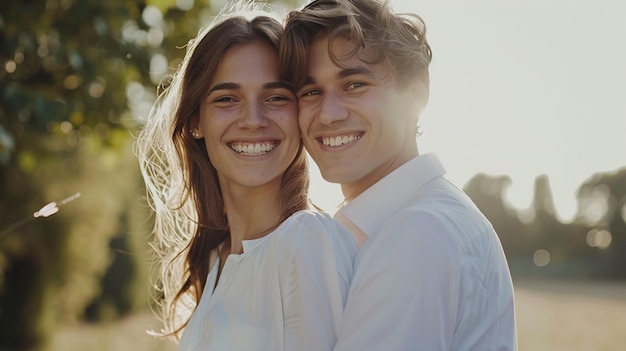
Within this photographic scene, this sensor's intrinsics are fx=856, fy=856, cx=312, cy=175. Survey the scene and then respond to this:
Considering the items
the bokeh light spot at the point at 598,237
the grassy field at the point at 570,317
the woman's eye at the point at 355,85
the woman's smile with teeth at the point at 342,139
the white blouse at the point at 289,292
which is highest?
the woman's eye at the point at 355,85

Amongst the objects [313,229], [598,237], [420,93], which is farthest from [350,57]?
[598,237]

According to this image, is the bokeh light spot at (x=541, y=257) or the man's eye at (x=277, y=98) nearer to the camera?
the man's eye at (x=277, y=98)

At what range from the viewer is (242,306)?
2301mm

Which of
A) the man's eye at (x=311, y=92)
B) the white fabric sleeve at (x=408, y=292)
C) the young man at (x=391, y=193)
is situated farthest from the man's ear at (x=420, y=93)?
the white fabric sleeve at (x=408, y=292)

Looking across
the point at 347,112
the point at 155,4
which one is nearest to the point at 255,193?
the point at 347,112

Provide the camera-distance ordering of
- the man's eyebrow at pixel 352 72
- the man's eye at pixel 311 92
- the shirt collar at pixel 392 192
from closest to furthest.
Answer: the shirt collar at pixel 392 192
the man's eyebrow at pixel 352 72
the man's eye at pixel 311 92

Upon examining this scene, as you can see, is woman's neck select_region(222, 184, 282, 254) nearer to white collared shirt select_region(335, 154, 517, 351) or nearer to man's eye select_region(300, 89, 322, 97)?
man's eye select_region(300, 89, 322, 97)

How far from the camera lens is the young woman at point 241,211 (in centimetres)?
203

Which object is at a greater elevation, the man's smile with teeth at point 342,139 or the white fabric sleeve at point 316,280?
the man's smile with teeth at point 342,139

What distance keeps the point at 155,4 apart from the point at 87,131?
0.95m

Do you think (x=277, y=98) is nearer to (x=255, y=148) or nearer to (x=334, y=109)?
(x=255, y=148)

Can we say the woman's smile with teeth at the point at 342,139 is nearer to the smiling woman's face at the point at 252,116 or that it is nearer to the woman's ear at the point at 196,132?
the smiling woman's face at the point at 252,116

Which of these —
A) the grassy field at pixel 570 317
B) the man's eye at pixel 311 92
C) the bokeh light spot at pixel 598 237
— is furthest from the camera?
the grassy field at pixel 570 317

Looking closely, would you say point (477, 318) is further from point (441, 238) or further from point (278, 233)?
point (278, 233)
